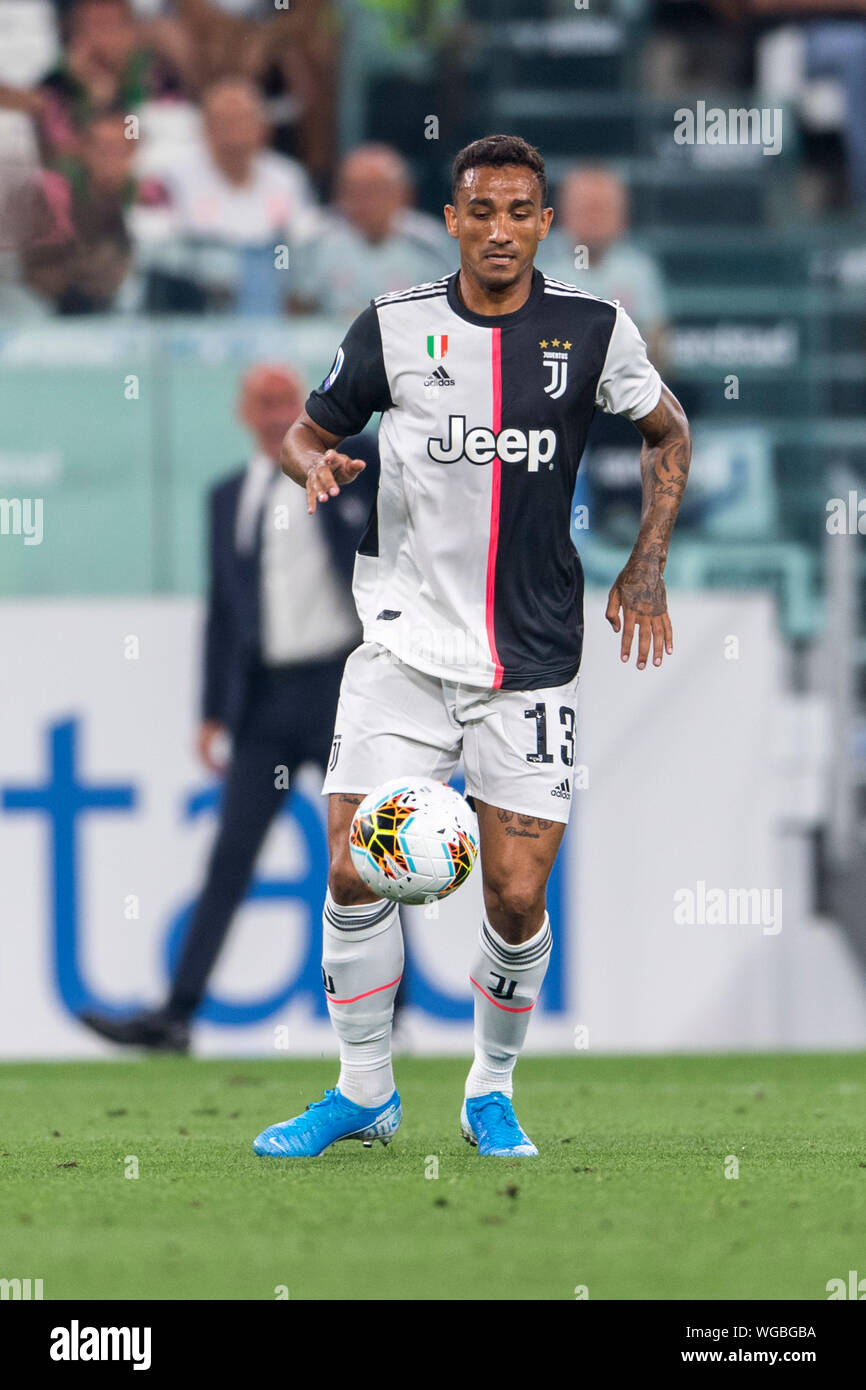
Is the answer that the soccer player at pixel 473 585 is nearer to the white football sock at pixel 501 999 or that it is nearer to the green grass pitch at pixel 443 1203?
the white football sock at pixel 501 999

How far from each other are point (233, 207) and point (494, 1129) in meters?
6.67

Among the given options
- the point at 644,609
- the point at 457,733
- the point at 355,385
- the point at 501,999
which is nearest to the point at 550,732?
the point at 457,733

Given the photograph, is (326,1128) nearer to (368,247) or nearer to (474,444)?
(474,444)

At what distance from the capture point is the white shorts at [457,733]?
495cm

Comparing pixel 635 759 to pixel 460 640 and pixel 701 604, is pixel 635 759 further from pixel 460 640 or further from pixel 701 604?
pixel 460 640

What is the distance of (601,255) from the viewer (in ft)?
33.7

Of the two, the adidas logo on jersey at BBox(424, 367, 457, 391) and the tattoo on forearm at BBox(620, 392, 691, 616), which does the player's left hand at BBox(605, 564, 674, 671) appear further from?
the adidas logo on jersey at BBox(424, 367, 457, 391)

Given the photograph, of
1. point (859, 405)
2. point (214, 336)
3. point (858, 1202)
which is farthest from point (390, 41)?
point (858, 1202)

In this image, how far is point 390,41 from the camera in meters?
11.2

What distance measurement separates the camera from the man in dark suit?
8.45 m

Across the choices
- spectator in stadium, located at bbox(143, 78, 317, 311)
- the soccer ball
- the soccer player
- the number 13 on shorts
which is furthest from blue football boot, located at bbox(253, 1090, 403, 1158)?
spectator in stadium, located at bbox(143, 78, 317, 311)

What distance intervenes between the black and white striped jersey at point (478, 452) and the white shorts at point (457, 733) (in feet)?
0.18

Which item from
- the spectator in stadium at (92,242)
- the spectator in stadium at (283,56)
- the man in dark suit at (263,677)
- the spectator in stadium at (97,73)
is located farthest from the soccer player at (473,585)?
the spectator in stadium at (283,56)
